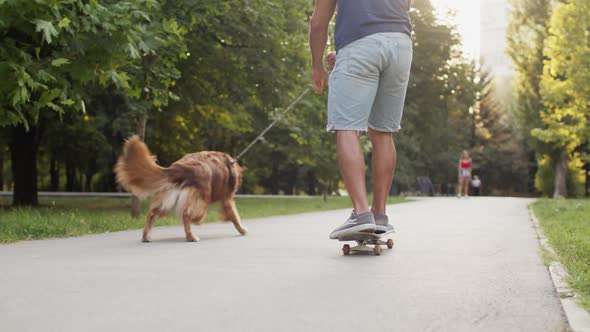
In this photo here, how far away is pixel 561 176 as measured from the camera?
35812 millimetres

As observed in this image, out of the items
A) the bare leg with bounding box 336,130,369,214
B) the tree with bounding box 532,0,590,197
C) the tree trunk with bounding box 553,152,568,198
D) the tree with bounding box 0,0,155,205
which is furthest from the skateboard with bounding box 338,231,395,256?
the tree trunk with bounding box 553,152,568,198

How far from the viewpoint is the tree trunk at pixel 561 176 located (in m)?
35.5

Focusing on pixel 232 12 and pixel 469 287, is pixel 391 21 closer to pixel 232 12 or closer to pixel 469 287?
pixel 469 287

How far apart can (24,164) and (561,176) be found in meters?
26.2

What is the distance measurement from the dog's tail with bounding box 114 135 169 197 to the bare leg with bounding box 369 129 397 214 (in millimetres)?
1912

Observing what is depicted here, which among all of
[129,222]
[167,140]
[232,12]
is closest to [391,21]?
[129,222]

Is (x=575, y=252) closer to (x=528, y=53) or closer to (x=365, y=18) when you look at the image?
(x=365, y=18)

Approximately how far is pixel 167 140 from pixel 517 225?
50.6ft

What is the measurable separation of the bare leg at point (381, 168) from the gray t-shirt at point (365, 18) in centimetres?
78

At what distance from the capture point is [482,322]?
3070 mm

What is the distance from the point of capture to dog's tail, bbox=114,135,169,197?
6547 millimetres

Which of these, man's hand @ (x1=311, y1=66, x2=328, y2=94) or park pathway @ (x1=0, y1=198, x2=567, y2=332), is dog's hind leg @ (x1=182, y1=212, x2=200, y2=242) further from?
man's hand @ (x1=311, y1=66, x2=328, y2=94)

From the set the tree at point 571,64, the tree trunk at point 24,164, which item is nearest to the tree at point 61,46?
the tree trunk at point 24,164

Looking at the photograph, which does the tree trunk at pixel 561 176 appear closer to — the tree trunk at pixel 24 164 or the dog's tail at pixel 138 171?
the tree trunk at pixel 24 164
